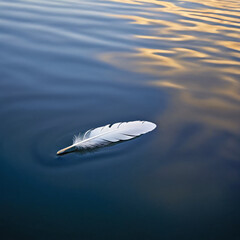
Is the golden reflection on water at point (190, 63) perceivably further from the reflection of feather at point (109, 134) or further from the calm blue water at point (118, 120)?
the reflection of feather at point (109, 134)

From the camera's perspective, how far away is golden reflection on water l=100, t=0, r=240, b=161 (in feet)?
5.92

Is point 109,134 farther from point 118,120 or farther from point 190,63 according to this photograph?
point 190,63

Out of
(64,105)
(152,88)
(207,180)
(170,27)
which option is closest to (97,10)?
(170,27)

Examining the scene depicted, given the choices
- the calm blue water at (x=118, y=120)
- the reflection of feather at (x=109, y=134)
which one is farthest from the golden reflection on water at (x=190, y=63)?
the reflection of feather at (x=109, y=134)

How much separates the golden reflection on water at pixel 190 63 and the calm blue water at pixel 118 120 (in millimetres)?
11

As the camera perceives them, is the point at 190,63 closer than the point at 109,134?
No

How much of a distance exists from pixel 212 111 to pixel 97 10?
254 centimetres

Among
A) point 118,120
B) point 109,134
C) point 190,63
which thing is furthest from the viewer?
point 190,63

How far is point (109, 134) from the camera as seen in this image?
Result: 1.55 metres

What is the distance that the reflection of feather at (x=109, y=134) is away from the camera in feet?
4.83

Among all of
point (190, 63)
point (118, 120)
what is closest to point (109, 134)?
point (118, 120)

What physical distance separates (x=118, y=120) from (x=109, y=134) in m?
0.23

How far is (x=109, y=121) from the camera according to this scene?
5.71 ft

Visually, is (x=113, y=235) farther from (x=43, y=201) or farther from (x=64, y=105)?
(x=64, y=105)
